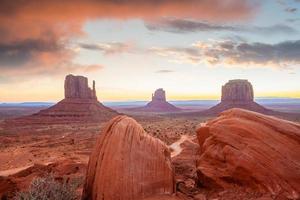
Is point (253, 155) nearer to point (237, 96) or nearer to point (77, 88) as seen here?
point (77, 88)

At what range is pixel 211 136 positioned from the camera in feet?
45.5

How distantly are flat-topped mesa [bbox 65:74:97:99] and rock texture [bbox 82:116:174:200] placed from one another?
105 metres

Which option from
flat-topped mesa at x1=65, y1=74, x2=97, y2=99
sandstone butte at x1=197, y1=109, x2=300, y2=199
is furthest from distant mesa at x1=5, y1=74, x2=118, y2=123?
sandstone butte at x1=197, y1=109, x2=300, y2=199

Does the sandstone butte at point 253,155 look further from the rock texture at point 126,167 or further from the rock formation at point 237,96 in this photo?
the rock formation at point 237,96

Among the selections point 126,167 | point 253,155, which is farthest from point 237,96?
point 126,167

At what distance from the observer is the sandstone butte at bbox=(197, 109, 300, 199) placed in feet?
36.9

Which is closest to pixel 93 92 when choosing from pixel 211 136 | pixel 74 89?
pixel 74 89

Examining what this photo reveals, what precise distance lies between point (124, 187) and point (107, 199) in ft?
2.14

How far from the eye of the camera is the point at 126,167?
37.0 ft

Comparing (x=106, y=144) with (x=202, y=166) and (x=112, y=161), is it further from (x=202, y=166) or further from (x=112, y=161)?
(x=202, y=166)

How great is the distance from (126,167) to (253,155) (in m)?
4.47

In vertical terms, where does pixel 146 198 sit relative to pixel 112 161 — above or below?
below

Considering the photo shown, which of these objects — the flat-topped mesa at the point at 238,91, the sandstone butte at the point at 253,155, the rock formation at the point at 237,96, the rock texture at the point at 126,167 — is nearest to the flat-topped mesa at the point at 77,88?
the rock formation at the point at 237,96

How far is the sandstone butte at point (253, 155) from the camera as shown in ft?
36.9
